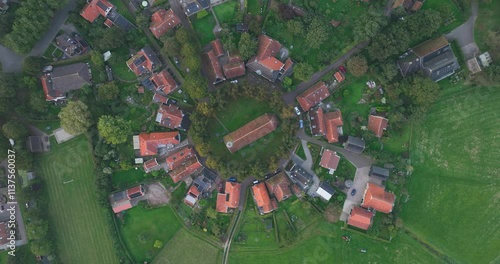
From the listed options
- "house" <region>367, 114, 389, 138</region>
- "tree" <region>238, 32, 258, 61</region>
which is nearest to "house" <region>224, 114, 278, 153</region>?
"tree" <region>238, 32, 258, 61</region>

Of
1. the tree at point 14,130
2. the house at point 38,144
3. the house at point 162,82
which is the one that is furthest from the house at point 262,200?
the tree at point 14,130

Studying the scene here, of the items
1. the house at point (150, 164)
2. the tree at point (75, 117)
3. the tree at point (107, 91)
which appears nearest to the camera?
the tree at point (75, 117)

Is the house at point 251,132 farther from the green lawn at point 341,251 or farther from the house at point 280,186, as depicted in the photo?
the green lawn at point 341,251

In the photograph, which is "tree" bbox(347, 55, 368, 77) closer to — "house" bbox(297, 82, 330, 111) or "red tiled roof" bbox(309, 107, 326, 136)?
"house" bbox(297, 82, 330, 111)

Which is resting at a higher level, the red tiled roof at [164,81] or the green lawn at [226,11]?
the green lawn at [226,11]

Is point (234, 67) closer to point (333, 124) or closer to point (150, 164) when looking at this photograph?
point (333, 124)

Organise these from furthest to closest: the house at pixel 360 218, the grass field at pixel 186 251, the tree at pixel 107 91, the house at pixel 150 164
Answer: the grass field at pixel 186 251 < the house at pixel 150 164 < the tree at pixel 107 91 < the house at pixel 360 218

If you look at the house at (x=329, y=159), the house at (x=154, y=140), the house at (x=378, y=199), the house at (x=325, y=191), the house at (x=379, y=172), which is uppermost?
the house at (x=154, y=140)
